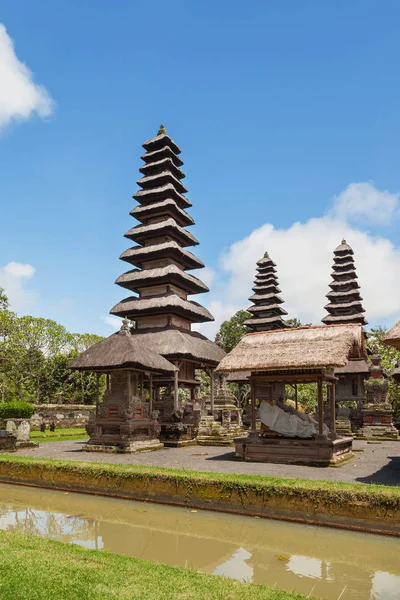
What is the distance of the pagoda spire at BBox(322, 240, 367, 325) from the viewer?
40750 millimetres

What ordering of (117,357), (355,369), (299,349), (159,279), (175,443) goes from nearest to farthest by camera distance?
(299,349), (117,357), (175,443), (159,279), (355,369)

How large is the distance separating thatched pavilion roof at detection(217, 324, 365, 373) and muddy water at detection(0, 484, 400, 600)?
5890 millimetres

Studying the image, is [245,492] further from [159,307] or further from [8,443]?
[159,307]

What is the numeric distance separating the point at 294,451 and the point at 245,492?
18.7 feet

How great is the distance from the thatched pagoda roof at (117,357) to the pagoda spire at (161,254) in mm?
7546

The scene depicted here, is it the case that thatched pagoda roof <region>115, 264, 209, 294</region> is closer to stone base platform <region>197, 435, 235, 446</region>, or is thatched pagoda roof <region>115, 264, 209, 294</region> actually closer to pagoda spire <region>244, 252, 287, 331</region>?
stone base platform <region>197, 435, 235, 446</region>

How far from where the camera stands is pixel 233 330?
174 feet

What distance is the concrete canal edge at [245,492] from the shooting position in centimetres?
768

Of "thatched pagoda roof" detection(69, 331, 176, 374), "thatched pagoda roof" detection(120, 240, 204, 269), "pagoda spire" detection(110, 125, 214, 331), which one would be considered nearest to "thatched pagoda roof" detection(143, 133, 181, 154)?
"pagoda spire" detection(110, 125, 214, 331)

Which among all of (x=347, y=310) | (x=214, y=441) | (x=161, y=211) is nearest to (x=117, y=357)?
(x=214, y=441)

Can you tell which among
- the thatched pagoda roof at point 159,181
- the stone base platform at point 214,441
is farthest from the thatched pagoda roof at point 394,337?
the thatched pagoda roof at point 159,181

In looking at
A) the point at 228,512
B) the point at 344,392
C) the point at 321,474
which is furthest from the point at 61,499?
the point at 344,392

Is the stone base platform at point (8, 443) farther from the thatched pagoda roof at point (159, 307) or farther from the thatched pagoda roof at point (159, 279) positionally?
the thatched pagoda roof at point (159, 279)

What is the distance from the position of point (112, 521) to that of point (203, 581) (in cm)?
383
